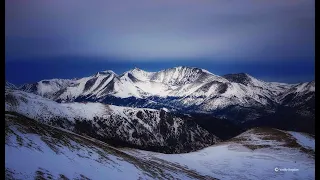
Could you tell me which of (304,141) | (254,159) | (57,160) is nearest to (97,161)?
(57,160)

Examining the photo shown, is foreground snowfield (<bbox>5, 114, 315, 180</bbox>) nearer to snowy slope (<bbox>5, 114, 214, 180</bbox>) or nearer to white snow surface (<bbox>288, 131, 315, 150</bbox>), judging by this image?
snowy slope (<bbox>5, 114, 214, 180</bbox>)

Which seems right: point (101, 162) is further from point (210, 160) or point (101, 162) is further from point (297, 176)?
point (210, 160)

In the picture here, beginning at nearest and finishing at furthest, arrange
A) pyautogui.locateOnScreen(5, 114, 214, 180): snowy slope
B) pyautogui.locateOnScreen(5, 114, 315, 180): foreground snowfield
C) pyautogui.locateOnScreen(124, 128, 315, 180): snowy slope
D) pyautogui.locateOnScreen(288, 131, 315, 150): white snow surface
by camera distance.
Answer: pyautogui.locateOnScreen(5, 114, 214, 180): snowy slope → pyautogui.locateOnScreen(5, 114, 315, 180): foreground snowfield → pyautogui.locateOnScreen(124, 128, 315, 180): snowy slope → pyautogui.locateOnScreen(288, 131, 315, 150): white snow surface

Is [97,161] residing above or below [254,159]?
above

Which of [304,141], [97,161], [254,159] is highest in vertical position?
[304,141]

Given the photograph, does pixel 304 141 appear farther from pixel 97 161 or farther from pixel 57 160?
pixel 57 160

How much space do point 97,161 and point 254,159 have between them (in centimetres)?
4465

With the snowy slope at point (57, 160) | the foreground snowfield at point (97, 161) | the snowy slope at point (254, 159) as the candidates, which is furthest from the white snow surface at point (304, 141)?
the snowy slope at point (57, 160)

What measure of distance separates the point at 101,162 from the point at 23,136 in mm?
9670

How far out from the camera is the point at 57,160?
37.5 m

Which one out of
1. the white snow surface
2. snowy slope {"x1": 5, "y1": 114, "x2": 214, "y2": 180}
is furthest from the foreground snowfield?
the white snow surface

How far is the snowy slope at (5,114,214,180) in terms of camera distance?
32.5m
